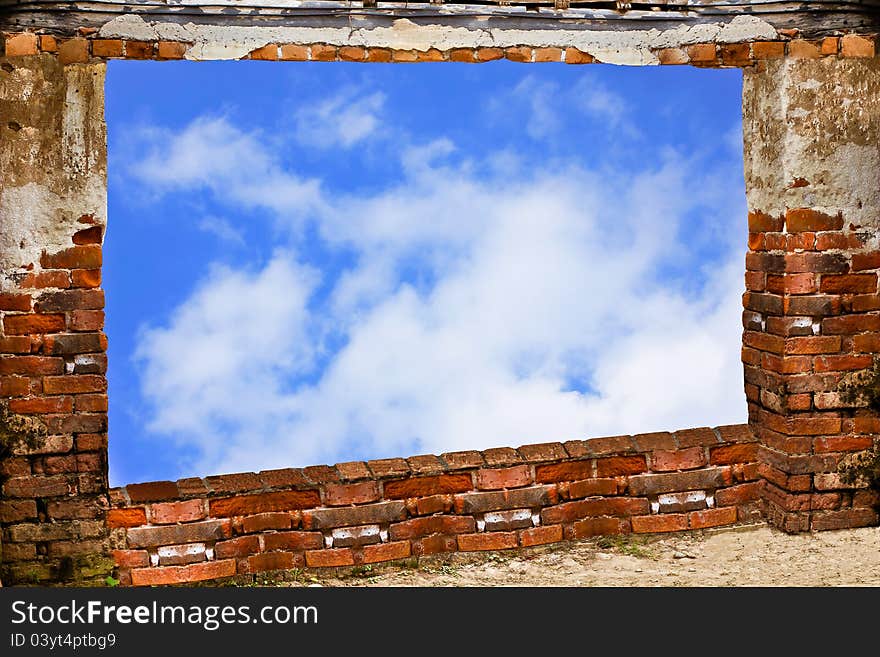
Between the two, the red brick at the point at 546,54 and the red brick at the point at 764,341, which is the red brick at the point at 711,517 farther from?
the red brick at the point at 546,54

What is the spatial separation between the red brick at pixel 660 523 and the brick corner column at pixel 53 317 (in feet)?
7.62

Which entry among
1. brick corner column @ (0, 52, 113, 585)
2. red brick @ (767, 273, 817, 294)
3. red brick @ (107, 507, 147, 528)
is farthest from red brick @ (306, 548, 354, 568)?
red brick @ (767, 273, 817, 294)

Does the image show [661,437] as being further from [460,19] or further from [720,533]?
[460,19]

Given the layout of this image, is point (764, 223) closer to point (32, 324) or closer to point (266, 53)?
point (266, 53)

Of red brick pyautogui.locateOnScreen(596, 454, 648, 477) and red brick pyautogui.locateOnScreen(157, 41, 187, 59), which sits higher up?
red brick pyautogui.locateOnScreen(157, 41, 187, 59)

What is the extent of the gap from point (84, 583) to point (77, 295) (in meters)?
1.14

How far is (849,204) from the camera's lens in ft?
14.0

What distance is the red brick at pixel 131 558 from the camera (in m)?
3.93

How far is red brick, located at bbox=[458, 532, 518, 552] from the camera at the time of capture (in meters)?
4.31

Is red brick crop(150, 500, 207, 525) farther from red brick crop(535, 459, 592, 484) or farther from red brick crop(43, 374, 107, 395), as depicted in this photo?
red brick crop(535, 459, 592, 484)

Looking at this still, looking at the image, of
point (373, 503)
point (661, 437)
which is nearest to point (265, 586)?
point (373, 503)

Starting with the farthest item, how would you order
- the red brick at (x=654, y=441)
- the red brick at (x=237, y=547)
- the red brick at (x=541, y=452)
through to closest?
the red brick at (x=654, y=441), the red brick at (x=541, y=452), the red brick at (x=237, y=547)

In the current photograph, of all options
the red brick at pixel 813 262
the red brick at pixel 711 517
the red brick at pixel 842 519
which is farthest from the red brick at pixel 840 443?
the red brick at pixel 813 262

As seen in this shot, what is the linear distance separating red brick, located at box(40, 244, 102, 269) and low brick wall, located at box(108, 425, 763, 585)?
916 mm
